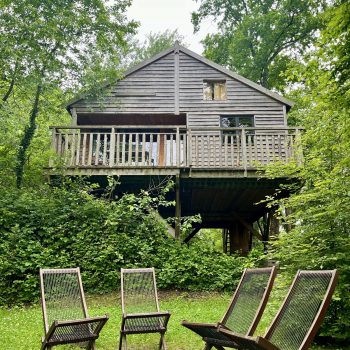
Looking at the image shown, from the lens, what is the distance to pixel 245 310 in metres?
4.45

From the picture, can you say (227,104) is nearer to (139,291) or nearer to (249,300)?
(139,291)

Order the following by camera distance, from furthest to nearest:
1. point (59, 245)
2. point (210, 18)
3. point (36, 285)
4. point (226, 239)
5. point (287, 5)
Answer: point (210, 18) < point (287, 5) < point (226, 239) < point (59, 245) < point (36, 285)

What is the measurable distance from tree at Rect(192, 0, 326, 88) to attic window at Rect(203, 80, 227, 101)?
8.20 metres

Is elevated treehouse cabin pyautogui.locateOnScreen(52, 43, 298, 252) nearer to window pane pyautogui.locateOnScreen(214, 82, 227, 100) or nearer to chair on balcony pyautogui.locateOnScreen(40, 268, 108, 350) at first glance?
window pane pyautogui.locateOnScreen(214, 82, 227, 100)

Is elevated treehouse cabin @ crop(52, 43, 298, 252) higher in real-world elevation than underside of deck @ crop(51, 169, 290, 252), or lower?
higher

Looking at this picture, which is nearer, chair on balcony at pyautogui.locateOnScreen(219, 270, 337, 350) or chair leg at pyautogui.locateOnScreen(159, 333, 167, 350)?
chair on balcony at pyautogui.locateOnScreen(219, 270, 337, 350)

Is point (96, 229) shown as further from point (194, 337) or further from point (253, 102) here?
point (253, 102)

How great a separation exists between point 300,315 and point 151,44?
29560 millimetres

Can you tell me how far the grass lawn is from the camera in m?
5.55

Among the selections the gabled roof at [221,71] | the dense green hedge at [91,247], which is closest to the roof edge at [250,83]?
the gabled roof at [221,71]

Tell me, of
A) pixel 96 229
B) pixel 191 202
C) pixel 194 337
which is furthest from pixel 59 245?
pixel 191 202

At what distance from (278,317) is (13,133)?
420 inches

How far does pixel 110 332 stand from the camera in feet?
20.2

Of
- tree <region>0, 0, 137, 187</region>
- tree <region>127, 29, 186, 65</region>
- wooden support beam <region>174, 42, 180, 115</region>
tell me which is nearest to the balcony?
tree <region>0, 0, 137, 187</region>
